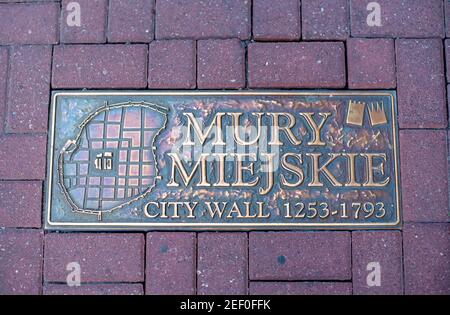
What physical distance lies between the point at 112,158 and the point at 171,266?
38cm

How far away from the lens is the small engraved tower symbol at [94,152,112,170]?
1533 millimetres

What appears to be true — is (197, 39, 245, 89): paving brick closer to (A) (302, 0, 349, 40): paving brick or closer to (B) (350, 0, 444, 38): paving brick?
(A) (302, 0, 349, 40): paving brick

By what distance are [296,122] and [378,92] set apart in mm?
278

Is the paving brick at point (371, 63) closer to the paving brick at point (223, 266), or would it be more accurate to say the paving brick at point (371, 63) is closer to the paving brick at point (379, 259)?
the paving brick at point (379, 259)

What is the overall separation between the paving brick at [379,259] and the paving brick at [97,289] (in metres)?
0.66

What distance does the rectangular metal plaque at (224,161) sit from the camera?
1.51m

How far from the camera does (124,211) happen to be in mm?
1523

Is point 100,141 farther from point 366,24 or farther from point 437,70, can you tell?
point 437,70

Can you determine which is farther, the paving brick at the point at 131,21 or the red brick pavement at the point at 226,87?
the paving brick at the point at 131,21

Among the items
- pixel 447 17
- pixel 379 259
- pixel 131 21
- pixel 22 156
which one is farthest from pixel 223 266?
pixel 447 17

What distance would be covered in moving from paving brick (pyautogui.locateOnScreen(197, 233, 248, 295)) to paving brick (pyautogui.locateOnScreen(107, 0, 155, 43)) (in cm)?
69

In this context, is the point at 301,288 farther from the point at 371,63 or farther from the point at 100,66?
the point at 100,66

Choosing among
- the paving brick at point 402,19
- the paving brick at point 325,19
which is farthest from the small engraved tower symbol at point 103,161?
the paving brick at point 402,19

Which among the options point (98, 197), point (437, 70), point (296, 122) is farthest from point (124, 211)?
point (437, 70)
